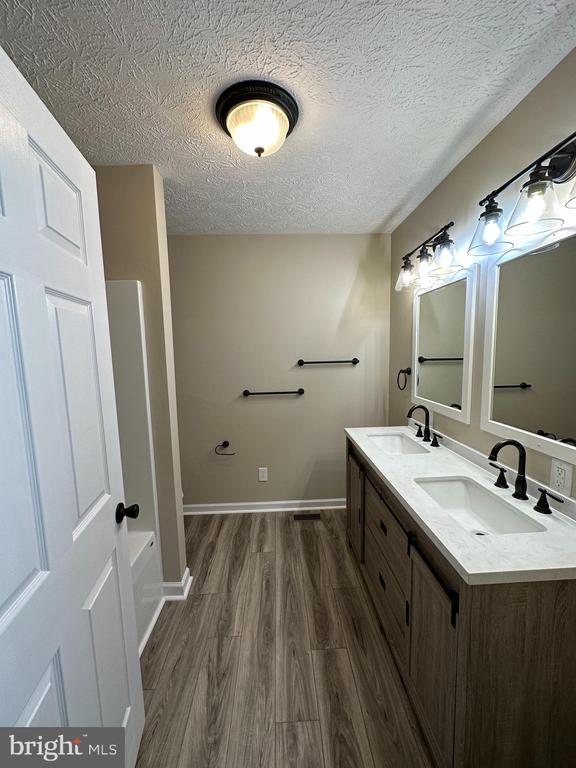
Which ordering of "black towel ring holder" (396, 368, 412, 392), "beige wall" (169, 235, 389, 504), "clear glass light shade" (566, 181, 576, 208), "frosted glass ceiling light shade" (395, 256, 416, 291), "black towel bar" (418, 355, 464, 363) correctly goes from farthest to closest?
"beige wall" (169, 235, 389, 504)
"black towel ring holder" (396, 368, 412, 392)
"frosted glass ceiling light shade" (395, 256, 416, 291)
"black towel bar" (418, 355, 464, 363)
"clear glass light shade" (566, 181, 576, 208)

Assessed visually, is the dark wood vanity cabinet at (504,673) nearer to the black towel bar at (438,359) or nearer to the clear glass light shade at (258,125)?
the black towel bar at (438,359)

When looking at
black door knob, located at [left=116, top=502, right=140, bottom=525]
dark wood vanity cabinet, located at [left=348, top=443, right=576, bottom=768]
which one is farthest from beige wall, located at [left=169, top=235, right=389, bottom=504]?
dark wood vanity cabinet, located at [left=348, top=443, right=576, bottom=768]

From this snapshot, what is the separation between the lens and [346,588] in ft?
6.00

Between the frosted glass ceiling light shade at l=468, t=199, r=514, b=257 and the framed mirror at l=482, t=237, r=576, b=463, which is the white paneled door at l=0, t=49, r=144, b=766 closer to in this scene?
the frosted glass ceiling light shade at l=468, t=199, r=514, b=257

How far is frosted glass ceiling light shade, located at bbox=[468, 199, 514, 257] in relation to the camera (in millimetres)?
1217

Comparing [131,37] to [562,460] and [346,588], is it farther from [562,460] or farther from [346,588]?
[346,588]

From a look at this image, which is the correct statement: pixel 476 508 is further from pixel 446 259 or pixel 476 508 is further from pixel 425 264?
pixel 425 264

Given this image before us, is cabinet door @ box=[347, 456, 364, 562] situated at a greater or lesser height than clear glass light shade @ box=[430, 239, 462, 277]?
lesser

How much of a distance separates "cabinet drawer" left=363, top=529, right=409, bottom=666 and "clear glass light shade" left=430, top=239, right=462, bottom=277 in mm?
1593

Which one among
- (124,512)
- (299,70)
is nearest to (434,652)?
(124,512)

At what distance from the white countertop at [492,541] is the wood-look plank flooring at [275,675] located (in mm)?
854

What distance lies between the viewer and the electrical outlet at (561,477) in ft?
3.49

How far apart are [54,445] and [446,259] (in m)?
1.91

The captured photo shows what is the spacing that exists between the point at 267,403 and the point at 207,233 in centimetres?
153
